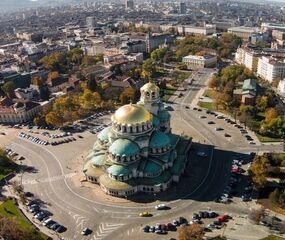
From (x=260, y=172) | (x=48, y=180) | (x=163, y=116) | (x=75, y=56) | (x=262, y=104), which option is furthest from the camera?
(x=75, y=56)

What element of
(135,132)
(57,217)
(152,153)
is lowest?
(57,217)

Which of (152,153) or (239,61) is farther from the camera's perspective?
(239,61)

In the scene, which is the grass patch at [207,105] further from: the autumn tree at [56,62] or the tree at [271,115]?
the autumn tree at [56,62]

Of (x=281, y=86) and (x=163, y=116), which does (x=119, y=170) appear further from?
(x=281, y=86)

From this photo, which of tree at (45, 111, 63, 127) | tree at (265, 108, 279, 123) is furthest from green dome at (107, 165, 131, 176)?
tree at (265, 108, 279, 123)

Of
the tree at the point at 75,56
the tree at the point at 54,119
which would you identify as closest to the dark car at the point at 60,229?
the tree at the point at 54,119

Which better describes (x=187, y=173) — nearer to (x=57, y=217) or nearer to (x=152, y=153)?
(x=152, y=153)

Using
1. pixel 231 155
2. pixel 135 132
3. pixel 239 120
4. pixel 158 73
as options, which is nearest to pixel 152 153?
pixel 135 132

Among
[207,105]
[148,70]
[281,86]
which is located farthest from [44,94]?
[281,86]
